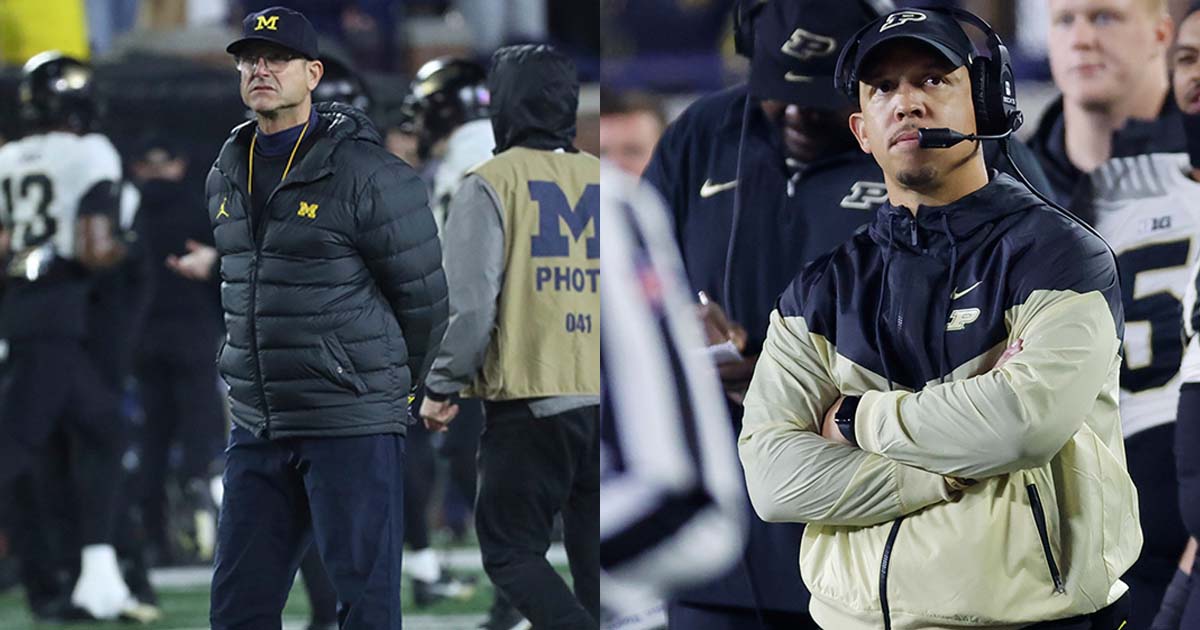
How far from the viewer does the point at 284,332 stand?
3.64m

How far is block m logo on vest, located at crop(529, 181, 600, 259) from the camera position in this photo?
4191 millimetres

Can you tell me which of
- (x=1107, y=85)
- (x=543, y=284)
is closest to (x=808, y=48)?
(x=543, y=284)

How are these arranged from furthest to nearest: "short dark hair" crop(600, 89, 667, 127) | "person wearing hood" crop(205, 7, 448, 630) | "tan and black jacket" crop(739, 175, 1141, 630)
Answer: "short dark hair" crop(600, 89, 667, 127)
"person wearing hood" crop(205, 7, 448, 630)
"tan and black jacket" crop(739, 175, 1141, 630)

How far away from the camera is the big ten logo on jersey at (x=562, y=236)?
13.7 feet

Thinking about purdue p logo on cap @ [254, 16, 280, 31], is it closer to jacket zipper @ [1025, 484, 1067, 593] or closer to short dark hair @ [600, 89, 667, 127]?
short dark hair @ [600, 89, 667, 127]

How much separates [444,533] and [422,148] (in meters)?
2.34

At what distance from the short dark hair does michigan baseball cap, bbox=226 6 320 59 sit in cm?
62

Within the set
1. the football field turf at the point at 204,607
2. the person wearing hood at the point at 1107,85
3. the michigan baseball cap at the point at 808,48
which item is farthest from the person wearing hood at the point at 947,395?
the football field turf at the point at 204,607

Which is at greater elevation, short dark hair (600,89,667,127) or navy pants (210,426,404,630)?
short dark hair (600,89,667,127)

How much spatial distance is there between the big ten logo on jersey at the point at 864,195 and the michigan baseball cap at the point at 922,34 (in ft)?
2.26

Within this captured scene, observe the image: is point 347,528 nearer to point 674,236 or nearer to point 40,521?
point 674,236

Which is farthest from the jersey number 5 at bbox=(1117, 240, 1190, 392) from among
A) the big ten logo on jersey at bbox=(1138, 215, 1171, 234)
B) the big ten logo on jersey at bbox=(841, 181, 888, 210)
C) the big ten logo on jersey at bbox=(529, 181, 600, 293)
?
the big ten logo on jersey at bbox=(529, 181, 600, 293)

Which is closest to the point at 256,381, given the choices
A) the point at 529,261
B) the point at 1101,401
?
the point at 529,261

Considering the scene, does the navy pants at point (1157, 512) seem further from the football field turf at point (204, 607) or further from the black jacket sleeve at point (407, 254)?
the football field turf at point (204, 607)
